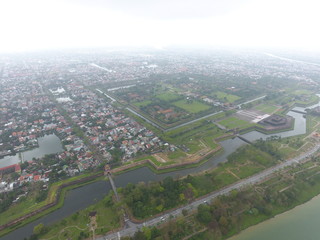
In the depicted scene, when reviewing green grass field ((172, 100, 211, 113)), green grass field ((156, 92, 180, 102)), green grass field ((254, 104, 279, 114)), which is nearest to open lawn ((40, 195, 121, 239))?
green grass field ((172, 100, 211, 113))

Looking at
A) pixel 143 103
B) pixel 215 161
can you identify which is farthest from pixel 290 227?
pixel 143 103

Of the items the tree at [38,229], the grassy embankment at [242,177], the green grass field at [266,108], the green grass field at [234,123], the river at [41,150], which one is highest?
the tree at [38,229]


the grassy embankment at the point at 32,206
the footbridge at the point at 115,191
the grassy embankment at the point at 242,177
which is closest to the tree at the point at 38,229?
the grassy embankment at the point at 242,177

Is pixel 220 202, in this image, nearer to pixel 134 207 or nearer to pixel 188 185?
pixel 188 185

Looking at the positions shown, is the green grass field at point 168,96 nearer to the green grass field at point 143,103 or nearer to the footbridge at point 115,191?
the green grass field at point 143,103

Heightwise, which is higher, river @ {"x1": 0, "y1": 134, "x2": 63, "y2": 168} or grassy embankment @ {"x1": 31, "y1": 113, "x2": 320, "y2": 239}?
grassy embankment @ {"x1": 31, "y1": 113, "x2": 320, "y2": 239}

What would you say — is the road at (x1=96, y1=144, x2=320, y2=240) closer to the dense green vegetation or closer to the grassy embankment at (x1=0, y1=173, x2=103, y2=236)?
the dense green vegetation
